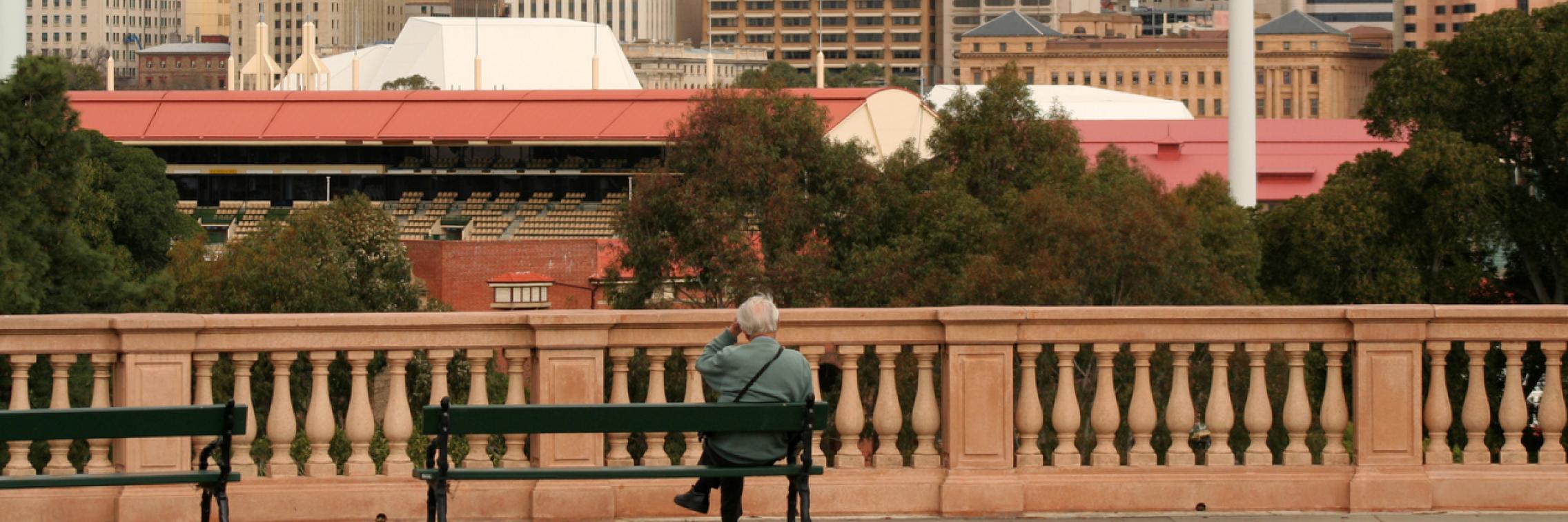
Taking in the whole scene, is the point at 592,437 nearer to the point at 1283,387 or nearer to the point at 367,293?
the point at 1283,387

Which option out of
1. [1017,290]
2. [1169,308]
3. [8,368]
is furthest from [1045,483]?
[1017,290]

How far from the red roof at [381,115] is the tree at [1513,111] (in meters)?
45.6

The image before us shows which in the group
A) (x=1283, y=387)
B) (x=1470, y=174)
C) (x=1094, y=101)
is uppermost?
(x=1094, y=101)

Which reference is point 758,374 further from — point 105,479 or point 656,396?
point 105,479

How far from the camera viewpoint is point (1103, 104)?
151 m

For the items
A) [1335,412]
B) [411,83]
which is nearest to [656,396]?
[1335,412]

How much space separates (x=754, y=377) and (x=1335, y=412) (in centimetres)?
306

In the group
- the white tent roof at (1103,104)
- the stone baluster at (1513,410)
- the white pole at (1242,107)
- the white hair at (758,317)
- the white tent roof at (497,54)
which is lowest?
the stone baluster at (1513,410)

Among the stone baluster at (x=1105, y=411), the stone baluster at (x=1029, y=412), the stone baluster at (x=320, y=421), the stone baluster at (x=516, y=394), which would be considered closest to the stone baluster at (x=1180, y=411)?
the stone baluster at (x=1105, y=411)

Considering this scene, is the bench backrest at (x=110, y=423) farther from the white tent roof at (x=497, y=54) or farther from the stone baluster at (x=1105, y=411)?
the white tent roof at (x=497, y=54)

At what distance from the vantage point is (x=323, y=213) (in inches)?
2381

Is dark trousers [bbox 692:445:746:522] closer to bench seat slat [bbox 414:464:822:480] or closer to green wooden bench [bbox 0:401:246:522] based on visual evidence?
bench seat slat [bbox 414:464:822:480]

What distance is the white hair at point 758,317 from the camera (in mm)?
9094

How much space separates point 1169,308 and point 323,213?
51938mm
